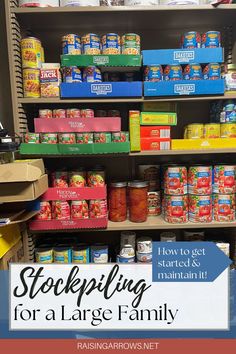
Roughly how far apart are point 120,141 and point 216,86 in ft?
1.78

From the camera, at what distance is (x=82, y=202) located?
139 centimetres

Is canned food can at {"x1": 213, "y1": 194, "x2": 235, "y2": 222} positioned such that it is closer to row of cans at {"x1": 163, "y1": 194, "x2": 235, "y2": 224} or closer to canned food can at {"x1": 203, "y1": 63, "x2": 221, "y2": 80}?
row of cans at {"x1": 163, "y1": 194, "x2": 235, "y2": 224}

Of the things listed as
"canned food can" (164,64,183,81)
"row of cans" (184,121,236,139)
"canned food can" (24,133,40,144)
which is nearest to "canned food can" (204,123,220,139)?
"row of cans" (184,121,236,139)

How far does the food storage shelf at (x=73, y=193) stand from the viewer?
1.38m

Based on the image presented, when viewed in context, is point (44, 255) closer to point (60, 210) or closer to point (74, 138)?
point (60, 210)

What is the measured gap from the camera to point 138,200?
145 centimetres

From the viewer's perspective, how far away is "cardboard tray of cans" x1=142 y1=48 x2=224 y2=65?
1.38 metres

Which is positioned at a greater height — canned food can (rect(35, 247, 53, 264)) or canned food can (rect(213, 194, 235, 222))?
canned food can (rect(213, 194, 235, 222))

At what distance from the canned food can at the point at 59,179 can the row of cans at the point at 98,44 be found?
23.7 inches

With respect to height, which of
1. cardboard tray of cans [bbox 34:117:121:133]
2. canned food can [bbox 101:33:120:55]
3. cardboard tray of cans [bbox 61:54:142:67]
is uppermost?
canned food can [bbox 101:33:120:55]

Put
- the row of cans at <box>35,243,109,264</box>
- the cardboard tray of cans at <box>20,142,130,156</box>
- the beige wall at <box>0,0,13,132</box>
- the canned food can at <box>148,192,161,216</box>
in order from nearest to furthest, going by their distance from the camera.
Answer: the cardboard tray of cans at <box>20,142,130,156</box>, the row of cans at <box>35,243,109,264</box>, the canned food can at <box>148,192,161,216</box>, the beige wall at <box>0,0,13,132</box>

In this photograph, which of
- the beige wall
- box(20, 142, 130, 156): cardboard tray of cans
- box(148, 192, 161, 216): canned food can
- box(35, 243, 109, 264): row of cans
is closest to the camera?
box(20, 142, 130, 156): cardboard tray of cans

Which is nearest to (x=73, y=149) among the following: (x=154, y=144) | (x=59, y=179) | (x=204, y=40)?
(x=59, y=179)

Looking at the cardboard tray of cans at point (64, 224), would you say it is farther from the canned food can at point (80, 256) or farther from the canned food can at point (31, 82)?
the canned food can at point (31, 82)
